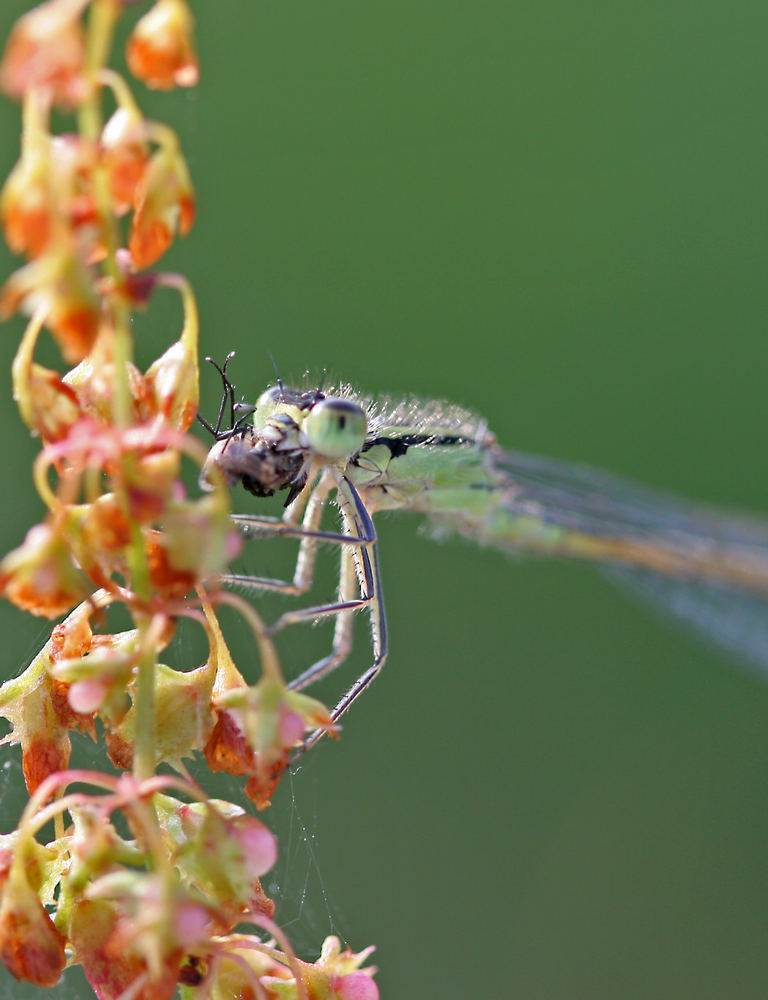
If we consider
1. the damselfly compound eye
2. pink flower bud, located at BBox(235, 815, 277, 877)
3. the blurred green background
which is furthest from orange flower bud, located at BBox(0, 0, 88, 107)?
the blurred green background

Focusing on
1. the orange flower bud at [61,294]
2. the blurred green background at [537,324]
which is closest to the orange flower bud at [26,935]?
the orange flower bud at [61,294]

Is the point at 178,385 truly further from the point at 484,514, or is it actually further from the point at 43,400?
the point at 484,514

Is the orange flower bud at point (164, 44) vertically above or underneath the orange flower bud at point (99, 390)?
above

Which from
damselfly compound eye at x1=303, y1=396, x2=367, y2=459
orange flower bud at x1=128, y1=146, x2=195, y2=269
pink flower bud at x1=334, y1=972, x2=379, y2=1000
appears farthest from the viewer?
damselfly compound eye at x1=303, y1=396, x2=367, y2=459

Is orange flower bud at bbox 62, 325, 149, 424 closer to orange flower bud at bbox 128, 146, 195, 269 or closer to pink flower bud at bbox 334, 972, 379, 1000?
orange flower bud at bbox 128, 146, 195, 269

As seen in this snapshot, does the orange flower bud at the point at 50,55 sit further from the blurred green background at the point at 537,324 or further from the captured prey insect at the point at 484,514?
the blurred green background at the point at 537,324

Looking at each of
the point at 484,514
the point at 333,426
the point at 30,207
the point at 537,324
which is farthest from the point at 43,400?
the point at 537,324

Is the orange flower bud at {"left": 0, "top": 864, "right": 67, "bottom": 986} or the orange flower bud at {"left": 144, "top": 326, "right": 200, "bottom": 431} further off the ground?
the orange flower bud at {"left": 144, "top": 326, "right": 200, "bottom": 431}

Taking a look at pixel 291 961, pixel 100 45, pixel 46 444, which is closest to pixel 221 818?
pixel 291 961

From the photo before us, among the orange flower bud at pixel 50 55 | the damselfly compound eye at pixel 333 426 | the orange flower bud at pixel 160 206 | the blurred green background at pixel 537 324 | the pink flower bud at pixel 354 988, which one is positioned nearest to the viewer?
the orange flower bud at pixel 50 55
